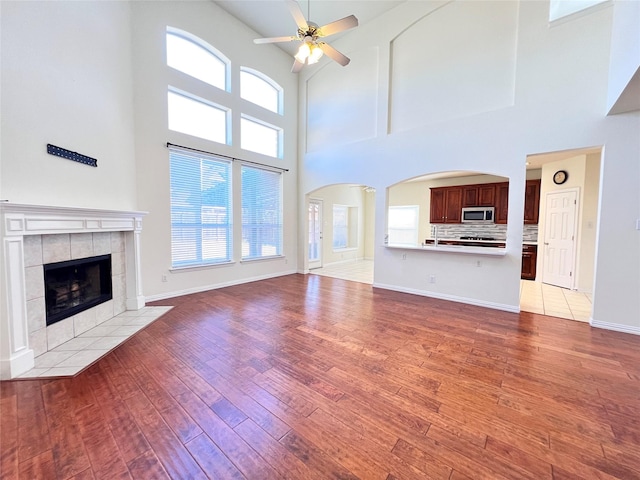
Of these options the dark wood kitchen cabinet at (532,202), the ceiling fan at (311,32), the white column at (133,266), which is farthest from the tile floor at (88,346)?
the dark wood kitchen cabinet at (532,202)

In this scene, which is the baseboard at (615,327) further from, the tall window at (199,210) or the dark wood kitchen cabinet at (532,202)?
the tall window at (199,210)

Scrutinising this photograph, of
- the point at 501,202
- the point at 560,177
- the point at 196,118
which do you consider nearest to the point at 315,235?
the point at 196,118

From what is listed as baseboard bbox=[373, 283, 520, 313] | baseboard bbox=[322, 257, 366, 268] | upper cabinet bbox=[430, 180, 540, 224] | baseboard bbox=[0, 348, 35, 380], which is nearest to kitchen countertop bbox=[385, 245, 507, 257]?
baseboard bbox=[373, 283, 520, 313]

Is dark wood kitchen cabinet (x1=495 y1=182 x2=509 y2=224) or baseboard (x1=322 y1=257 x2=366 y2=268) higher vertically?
dark wood kitchen cabinet (x1=495 y1=182 x2=509 y2=224)

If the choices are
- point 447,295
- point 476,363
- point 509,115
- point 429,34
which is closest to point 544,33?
point 509,115

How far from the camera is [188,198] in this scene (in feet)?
15.4

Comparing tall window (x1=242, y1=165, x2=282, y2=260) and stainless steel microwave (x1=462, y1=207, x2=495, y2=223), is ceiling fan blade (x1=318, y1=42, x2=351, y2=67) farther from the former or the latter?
stainless steel microwave (x1=462, y1=207, x2=495, y2=223)

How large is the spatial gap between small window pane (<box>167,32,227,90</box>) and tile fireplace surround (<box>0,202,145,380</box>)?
297cm

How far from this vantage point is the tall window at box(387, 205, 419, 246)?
862cm

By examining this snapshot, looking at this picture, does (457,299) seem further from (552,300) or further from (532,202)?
(532,202)

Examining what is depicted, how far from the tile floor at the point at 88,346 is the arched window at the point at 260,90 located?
4739mm

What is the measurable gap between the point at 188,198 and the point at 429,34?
17.3 feet

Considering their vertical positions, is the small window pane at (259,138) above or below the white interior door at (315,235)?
above

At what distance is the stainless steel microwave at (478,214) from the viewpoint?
22.4 feet
